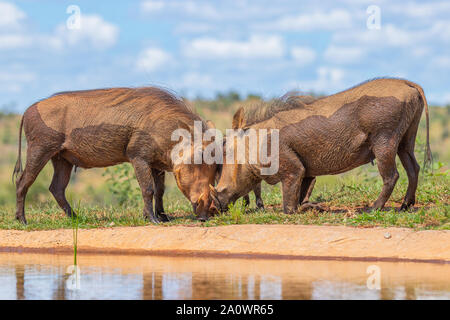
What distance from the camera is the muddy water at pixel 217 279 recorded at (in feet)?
17.6

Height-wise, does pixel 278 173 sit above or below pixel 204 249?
above

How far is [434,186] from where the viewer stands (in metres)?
9.88

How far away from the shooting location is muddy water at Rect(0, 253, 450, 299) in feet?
17.6

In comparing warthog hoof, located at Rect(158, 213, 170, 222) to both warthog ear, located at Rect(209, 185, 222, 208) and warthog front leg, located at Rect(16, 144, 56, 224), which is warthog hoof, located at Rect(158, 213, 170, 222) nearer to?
warthog ear, located at Rect(209, 185, 222, 208)

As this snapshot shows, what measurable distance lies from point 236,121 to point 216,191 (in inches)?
36.7

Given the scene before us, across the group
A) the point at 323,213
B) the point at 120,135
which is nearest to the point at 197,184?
the point at 120,135

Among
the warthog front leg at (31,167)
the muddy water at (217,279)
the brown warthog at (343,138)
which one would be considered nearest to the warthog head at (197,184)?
the brown warthog at (343,138)

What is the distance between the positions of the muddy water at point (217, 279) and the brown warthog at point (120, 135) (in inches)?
66.9

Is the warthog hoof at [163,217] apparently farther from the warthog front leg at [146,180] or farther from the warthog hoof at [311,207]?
the warthog hoof at [311,207]

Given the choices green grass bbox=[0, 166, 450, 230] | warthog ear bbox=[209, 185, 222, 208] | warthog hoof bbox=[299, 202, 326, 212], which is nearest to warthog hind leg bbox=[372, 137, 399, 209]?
green grass bbox=[0, 166, 450, 230]

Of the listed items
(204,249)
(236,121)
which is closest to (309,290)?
(204,249)

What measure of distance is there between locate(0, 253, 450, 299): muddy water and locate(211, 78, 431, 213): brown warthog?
197 cm

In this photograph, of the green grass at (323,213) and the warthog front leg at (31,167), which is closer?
the green grass at (323,213)
